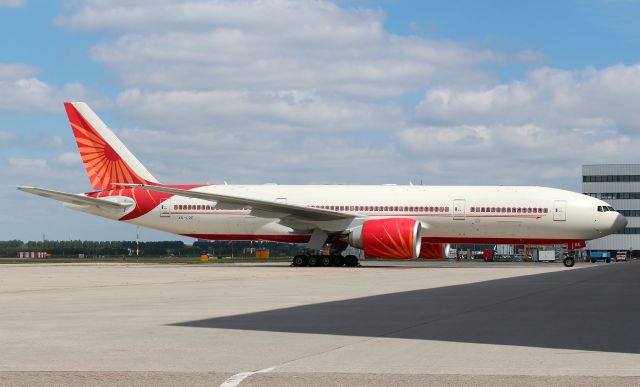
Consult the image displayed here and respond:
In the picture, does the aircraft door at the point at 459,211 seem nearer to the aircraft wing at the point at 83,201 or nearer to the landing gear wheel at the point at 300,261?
the landing gear wheel at the point at 300,261

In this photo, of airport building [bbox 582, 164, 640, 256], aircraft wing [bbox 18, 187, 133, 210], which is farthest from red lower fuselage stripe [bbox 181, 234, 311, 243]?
airport building [bbox 582, 164, 640, 256]

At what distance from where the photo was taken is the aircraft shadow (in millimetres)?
11883

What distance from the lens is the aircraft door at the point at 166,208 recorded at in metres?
46.2

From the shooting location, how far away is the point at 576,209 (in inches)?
1690

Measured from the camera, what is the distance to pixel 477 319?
14477mm

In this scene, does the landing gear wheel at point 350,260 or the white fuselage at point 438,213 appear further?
the landing gear wheel at point 350,260

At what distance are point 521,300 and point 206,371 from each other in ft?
38.0

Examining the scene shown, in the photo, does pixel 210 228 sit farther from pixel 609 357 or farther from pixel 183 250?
pixel 183 250

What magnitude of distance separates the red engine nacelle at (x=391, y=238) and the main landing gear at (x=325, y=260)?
11.0 feet

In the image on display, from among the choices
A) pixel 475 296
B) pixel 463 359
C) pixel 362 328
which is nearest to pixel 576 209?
pixel 475 296

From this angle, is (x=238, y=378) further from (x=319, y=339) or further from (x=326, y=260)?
(x=326, y=260)

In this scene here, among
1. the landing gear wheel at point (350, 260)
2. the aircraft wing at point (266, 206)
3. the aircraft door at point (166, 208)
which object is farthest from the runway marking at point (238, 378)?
the aircraft door at point (166, 208)

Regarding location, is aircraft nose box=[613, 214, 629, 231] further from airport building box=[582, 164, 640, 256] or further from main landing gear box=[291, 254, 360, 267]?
airport building box=[582, 164, 640, 256]

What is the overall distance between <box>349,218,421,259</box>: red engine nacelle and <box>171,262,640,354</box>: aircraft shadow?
19.3 meters
